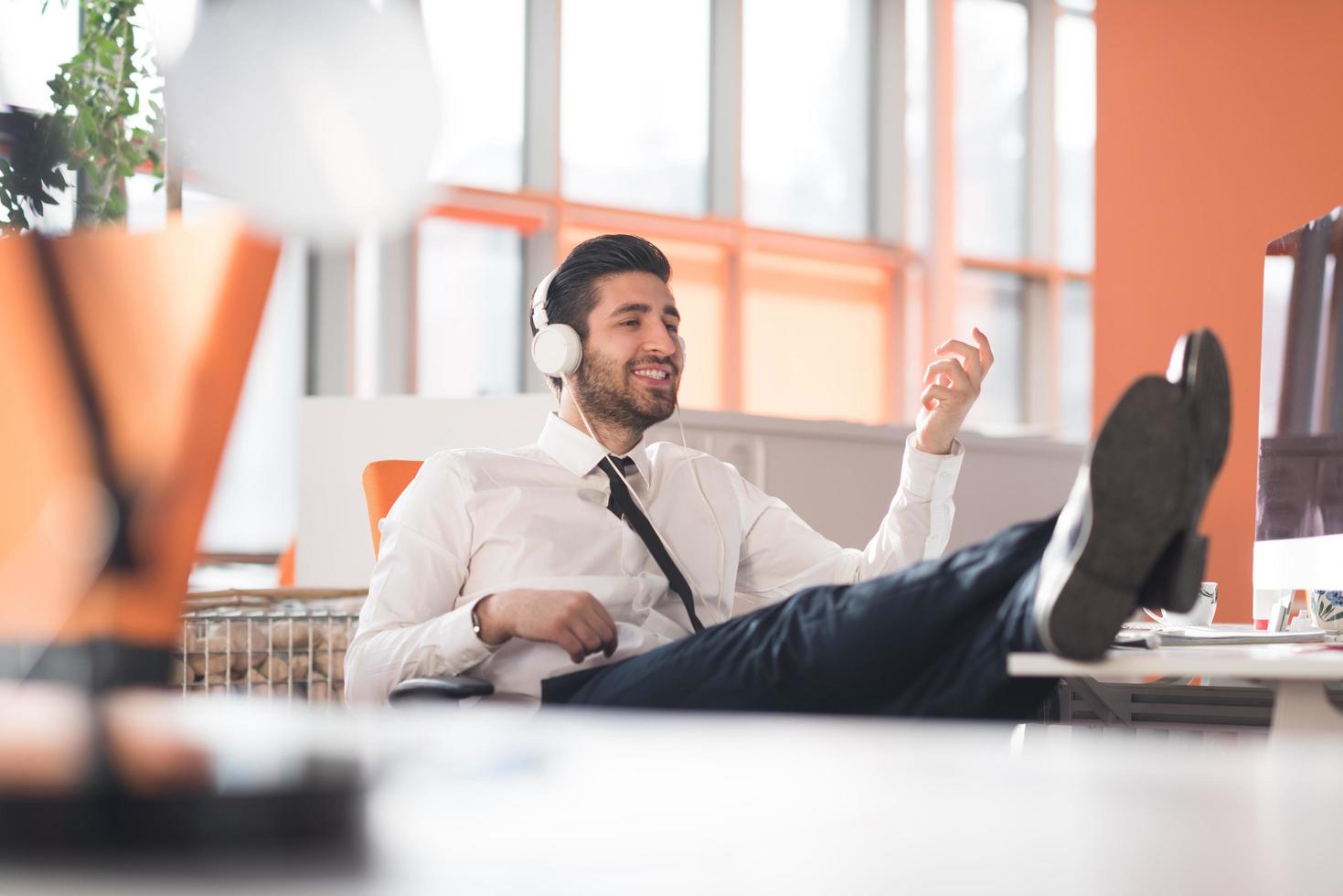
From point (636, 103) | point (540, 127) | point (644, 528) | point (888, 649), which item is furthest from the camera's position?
point (636, 103)

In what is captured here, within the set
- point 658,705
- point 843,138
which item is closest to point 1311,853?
point 658,705

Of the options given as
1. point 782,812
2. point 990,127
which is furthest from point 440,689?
point 990,127

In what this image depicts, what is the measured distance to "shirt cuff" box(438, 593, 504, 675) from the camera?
163 centimetres

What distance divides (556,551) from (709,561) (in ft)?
0.92

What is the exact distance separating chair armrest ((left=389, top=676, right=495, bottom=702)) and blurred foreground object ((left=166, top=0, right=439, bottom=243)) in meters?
1.12

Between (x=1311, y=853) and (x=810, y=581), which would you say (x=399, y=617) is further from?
(x=1311, y=853)

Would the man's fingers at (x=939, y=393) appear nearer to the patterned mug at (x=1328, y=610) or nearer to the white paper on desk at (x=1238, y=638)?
the white paper on desk at (x=1238, y=638)

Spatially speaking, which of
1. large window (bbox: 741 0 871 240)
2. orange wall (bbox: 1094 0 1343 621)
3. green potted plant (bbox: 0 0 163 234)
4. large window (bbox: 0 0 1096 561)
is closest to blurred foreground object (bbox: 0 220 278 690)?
green potted plant (bbox: 0 0 163 234)

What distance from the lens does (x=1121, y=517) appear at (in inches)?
40.4

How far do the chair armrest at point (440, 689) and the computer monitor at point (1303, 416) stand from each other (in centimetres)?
94

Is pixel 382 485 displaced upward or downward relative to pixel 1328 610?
upward

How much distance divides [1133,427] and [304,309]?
584cm

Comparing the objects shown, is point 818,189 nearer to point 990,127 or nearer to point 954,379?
point 990,127

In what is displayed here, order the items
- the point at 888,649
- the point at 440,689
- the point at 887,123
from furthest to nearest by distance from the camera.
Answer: the point at 887,123, the point at 440,689, the point at 888,649
